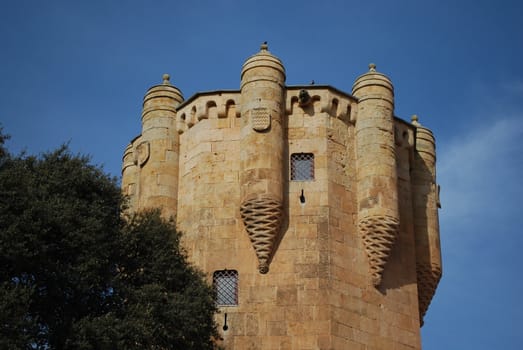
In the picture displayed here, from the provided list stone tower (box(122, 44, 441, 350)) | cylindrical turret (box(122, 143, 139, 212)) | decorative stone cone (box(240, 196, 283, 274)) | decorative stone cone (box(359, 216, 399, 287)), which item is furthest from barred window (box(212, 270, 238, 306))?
cylindrical turret (box(122, 143, 139, 212))

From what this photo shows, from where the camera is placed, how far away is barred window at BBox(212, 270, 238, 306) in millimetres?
28453

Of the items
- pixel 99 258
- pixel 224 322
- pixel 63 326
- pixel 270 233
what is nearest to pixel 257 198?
pixel 270 233

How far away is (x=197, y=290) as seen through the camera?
2553 centimetres

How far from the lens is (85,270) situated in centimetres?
2370

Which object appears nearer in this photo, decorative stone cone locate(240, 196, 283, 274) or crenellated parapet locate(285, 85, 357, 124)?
decorative stone cone locate(240, 196, 283, 274)

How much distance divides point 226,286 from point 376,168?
5342 millimetres

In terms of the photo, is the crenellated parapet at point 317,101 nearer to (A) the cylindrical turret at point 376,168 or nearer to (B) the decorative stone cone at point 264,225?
(A) the cylindrical turret at point 376,168

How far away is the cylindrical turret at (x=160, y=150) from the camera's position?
3080 centimetres

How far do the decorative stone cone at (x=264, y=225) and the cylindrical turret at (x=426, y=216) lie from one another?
17.5 feet

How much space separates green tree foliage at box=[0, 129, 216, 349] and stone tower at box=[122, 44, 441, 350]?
2533mm

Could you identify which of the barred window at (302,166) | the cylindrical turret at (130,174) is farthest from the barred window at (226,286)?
the cylindrical turret at (130,174)

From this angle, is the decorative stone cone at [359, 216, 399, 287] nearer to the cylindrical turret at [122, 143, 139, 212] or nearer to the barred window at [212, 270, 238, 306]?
the barred window at [212, 270, 238, 306]

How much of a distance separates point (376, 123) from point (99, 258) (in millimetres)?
9851

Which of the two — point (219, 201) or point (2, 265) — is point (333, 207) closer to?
point (219, 201)
